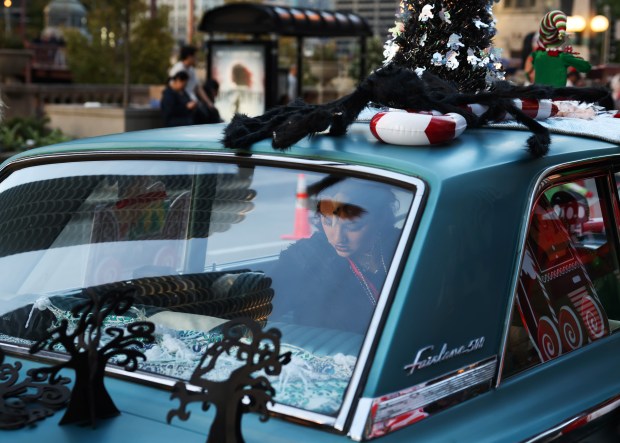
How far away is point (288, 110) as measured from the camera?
2.88 metres

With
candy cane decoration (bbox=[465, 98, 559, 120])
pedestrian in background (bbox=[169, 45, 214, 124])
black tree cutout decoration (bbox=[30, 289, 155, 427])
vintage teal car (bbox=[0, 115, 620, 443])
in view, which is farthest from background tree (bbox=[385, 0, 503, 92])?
pedestrian in background (bbox=[169, 45, 214, 124])

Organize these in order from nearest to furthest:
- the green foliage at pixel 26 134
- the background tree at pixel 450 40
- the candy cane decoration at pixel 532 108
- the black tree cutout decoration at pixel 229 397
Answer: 1. the black tree cutout decoration at pixel 229 397
2. the candy cane decoration at pixel 532 108
3. the background tree at pixel 450 40
4. the green foliage at pixel 26 134

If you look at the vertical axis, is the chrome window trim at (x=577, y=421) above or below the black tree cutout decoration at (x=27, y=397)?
below

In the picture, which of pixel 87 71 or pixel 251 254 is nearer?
pixel 251 254

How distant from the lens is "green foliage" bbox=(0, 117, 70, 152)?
16953 millimetres

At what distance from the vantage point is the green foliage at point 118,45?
74.7ft

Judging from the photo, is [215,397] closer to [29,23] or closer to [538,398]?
[538,398]

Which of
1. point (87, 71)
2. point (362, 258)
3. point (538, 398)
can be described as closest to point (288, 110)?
point (362, 258)

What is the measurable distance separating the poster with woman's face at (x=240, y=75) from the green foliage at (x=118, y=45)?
393cm

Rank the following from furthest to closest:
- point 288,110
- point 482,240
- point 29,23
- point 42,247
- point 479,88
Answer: point 29,23 < point 479,88 < point 42,247 < point 288,110 < point 482,240

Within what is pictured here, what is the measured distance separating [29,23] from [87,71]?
Result: 44807mm

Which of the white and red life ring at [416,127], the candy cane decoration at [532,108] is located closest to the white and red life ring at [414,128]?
the white and red life ring at [416,127]

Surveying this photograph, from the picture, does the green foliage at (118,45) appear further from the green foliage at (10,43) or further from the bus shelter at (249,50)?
the bus shelter at (249,50)

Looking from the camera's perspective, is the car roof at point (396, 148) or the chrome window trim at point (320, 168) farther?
the car roof at point (396, 148)
